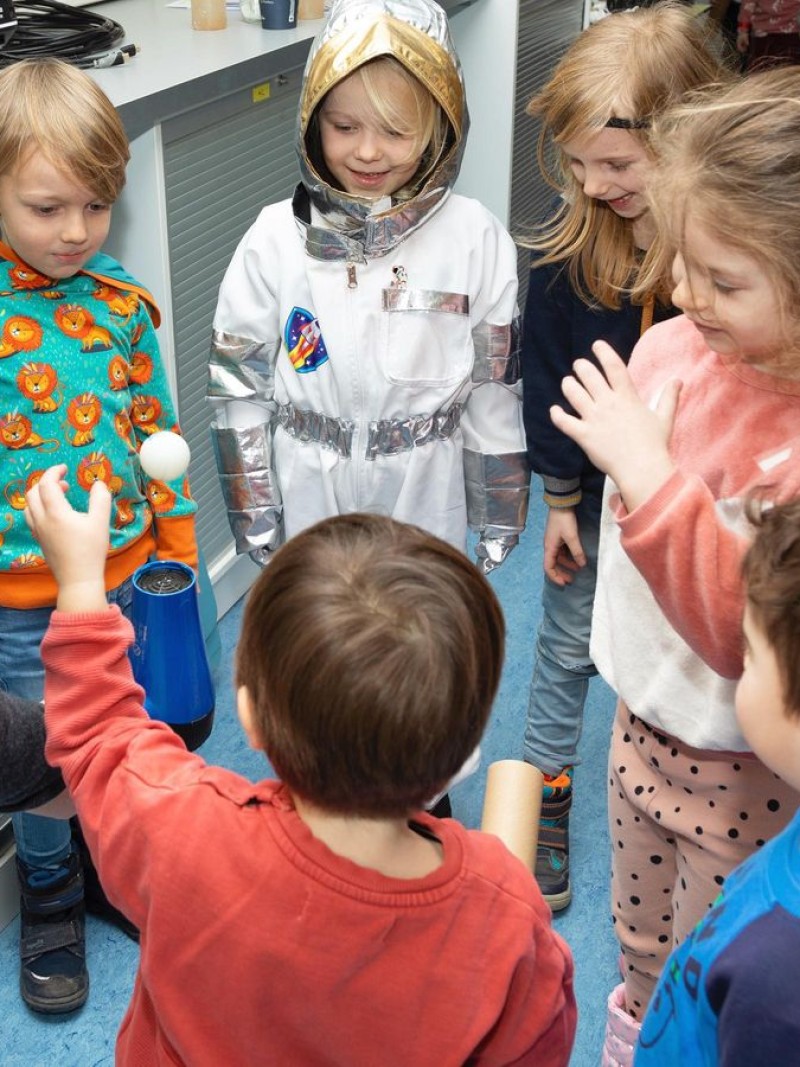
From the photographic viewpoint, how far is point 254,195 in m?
2.38

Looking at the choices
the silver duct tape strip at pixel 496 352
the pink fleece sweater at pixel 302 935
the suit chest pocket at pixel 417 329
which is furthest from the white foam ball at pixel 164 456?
the pink fleece sweater at pixel 302 935

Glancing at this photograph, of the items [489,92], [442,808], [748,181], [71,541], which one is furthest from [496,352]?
[489,92]

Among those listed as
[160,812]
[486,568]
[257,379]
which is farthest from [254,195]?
[160,812]

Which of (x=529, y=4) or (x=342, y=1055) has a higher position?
(x=529, y=4)

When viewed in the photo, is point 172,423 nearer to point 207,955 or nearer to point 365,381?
point 365,381

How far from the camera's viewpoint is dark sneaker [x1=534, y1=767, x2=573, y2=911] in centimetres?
200

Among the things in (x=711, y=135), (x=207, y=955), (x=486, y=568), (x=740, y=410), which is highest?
(x=711, y=135)

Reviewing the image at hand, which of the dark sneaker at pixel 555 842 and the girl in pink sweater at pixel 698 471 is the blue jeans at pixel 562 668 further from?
the girl in pink sweater at pixel 698 471

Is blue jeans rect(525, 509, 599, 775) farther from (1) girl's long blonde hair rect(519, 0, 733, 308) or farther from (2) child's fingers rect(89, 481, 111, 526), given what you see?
(2) child's fingers rect(89, 481, 111, 526)

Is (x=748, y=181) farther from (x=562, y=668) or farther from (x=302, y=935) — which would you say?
(x=562, y=668)

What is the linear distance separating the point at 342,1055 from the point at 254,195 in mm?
1863

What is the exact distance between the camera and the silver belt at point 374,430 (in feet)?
5.69

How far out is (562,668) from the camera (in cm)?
198

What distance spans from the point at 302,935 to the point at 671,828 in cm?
66
